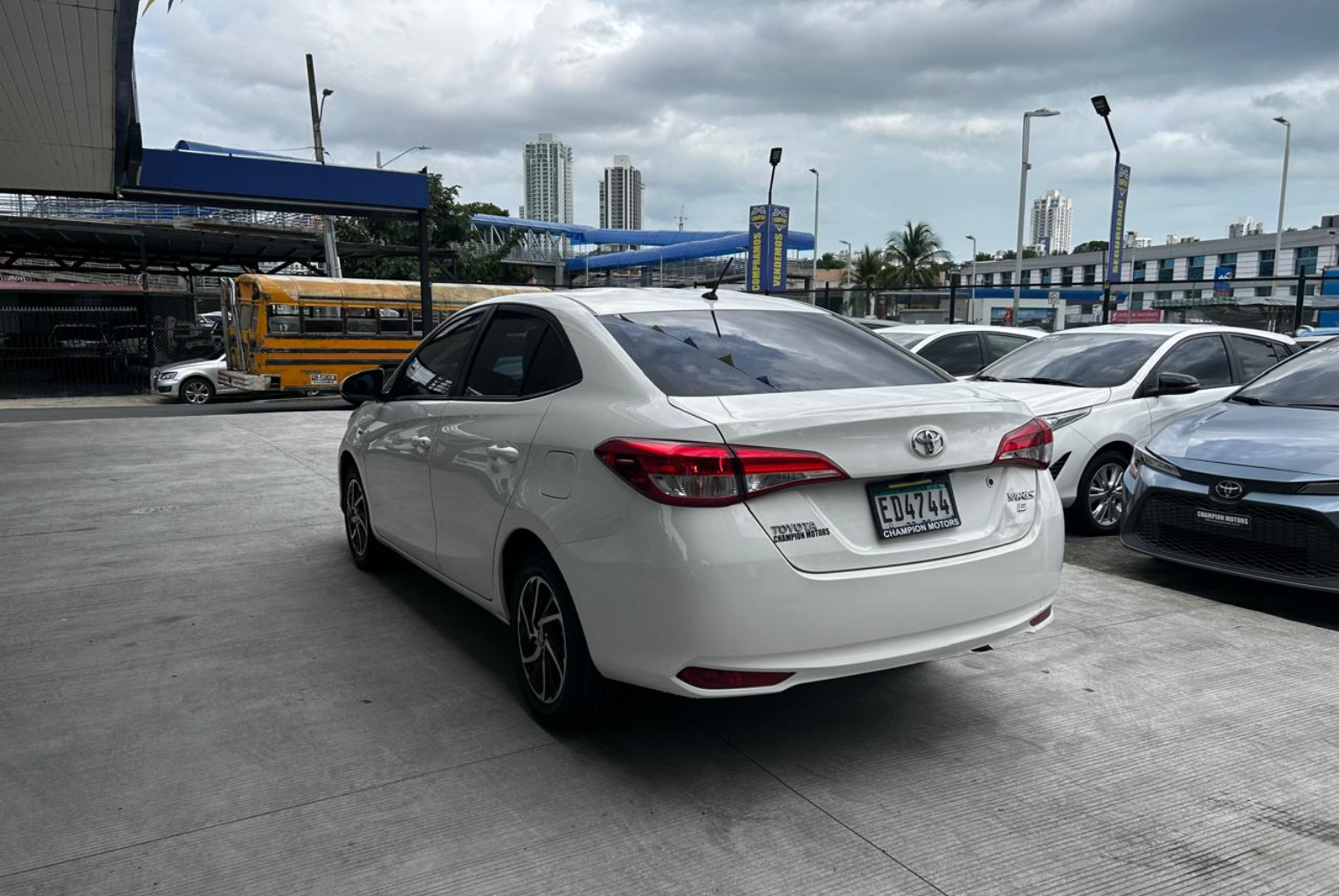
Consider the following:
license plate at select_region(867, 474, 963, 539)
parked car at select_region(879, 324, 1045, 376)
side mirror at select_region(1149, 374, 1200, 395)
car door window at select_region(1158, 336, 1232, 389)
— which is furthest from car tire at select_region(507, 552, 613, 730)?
parked car at select_region(879, 324, 1045, 376)

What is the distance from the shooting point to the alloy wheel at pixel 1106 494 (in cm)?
712

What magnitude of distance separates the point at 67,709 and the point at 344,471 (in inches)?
93.1

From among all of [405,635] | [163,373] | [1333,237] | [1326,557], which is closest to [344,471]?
[405,635]

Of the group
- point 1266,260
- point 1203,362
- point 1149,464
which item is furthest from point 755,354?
point 1266,260

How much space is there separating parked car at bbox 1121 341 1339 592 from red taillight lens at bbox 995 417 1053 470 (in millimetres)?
2286

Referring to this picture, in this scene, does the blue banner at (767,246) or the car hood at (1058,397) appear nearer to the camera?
the car hood at (1058,397)

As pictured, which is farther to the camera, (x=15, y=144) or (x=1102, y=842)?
(x=15, y=144)

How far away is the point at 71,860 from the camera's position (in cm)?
274

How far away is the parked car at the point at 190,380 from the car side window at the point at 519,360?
19813mm

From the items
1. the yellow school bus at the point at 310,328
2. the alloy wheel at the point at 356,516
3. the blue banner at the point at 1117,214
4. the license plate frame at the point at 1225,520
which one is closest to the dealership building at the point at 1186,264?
the blue banner at the point at 1117,214

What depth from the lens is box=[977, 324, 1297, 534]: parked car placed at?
276 inches

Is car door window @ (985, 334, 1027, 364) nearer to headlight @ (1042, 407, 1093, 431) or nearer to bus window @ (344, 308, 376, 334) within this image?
headlight @ (1042, 407, 1093, 431)

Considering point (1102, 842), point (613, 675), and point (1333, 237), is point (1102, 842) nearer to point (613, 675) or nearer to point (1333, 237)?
point (613, 675)

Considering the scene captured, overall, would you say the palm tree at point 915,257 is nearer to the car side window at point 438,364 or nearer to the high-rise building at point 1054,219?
the car side window at point 438,364
